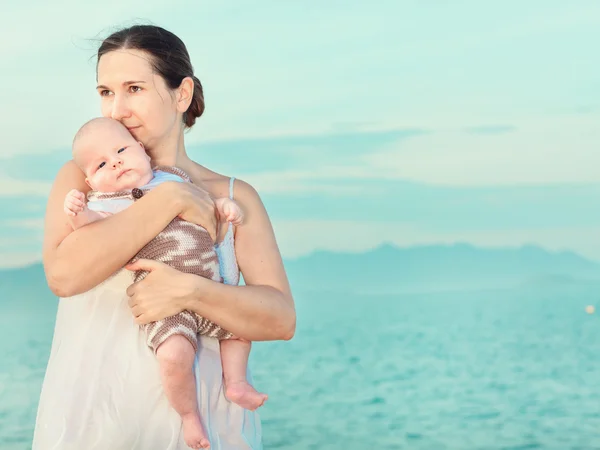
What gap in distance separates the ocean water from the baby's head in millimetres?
8649

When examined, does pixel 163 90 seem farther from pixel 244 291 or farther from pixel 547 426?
pixel 547 426

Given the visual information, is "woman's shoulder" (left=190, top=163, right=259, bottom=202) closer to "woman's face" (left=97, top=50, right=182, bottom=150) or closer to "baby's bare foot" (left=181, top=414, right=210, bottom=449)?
"woman's face" (left=97, top=50, right=182, bottom=150)

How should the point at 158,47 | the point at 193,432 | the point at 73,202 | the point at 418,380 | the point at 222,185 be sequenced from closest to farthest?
the point at 73,202
the point at 193,432
the point at 158,47
the point at 222,185
the point at 418,380

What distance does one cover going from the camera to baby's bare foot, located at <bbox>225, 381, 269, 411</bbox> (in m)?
3.08

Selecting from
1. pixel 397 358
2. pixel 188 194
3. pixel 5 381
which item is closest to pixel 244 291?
pixel 188 194

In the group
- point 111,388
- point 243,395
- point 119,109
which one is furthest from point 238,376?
point 119,109

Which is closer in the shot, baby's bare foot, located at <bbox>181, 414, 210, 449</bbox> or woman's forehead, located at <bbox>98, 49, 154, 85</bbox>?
baby's bare foot, located at <bbox>181, 414, 210, 449</bbox>

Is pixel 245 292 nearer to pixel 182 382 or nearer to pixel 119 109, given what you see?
pixel 182 382

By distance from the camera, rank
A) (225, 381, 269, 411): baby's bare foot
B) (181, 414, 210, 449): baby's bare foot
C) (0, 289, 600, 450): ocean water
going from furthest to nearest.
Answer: (0, 289, 600, 450): ocean water → (225, 381, 269, 411): baby's bare foot → (181, 414, 210, 449): baby's bare foot

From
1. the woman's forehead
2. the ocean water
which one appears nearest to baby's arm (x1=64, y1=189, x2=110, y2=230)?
the woman's forehead

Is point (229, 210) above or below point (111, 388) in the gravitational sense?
above

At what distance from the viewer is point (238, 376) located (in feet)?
10.2

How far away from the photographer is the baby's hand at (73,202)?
9.34ft

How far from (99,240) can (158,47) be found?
0.69 m
